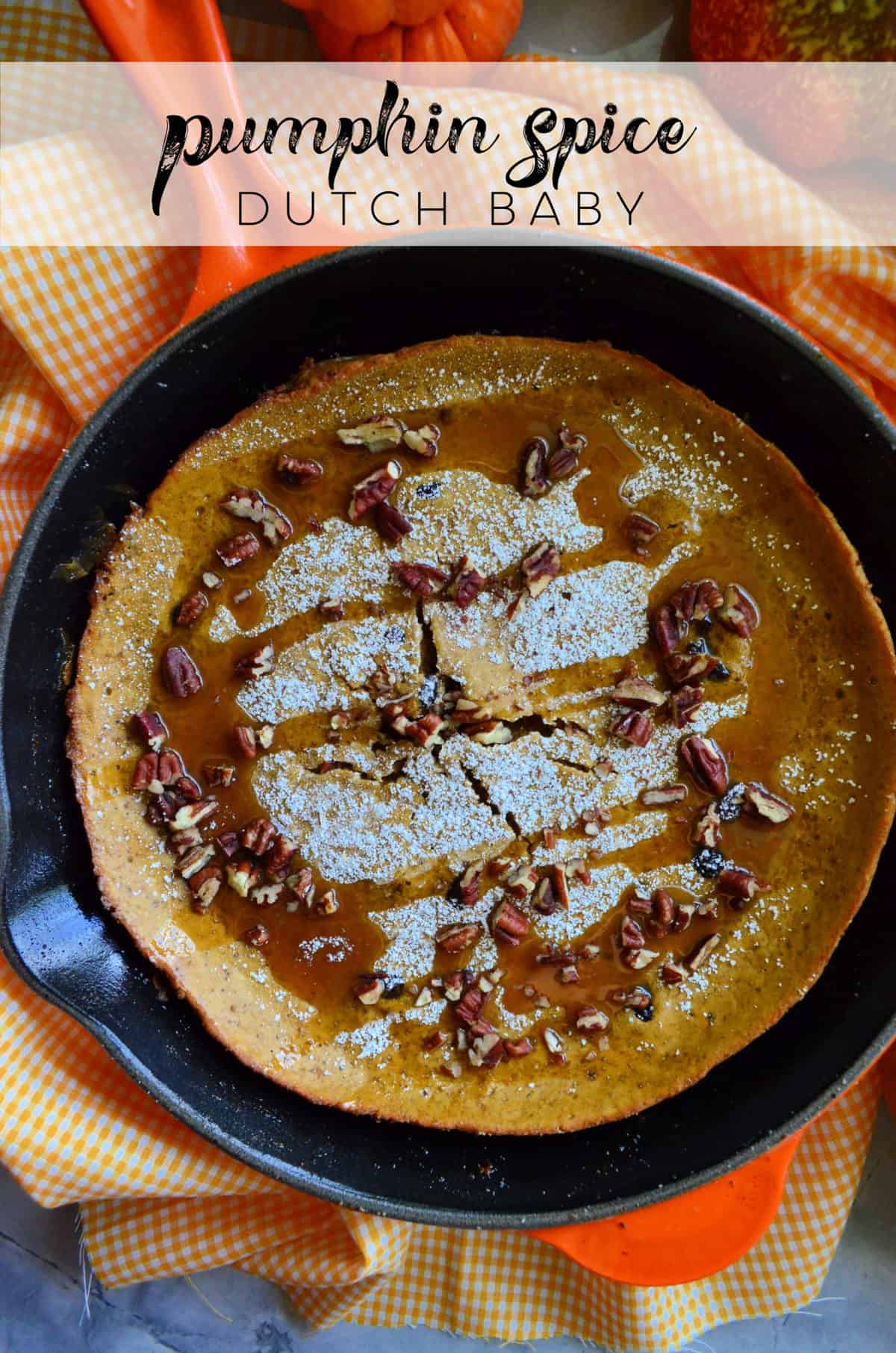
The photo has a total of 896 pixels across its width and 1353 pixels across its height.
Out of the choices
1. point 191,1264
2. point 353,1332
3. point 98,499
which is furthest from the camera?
point 353,1332

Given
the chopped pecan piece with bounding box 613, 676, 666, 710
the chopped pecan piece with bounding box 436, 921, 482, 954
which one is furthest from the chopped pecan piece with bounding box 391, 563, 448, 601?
the chopped pecan piece with bounding box 436, 921, 482, 954

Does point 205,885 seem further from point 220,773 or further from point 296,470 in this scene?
point 296,470

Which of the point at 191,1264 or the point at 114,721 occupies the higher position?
the point at 114,721

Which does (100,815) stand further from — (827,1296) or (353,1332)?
(827,1296)

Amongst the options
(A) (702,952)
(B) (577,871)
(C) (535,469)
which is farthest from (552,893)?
(C) (535,469)

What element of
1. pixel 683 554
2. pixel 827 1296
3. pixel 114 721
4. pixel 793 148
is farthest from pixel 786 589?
pixel 827 1296

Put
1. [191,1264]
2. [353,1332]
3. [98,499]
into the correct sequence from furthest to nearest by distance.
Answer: [353,1332], [191,1264], [98,499]

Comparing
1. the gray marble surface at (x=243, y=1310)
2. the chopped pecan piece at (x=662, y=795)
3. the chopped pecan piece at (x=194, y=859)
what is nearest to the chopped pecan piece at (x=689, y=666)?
the chopped pecan piece at (x=662, y=795)
